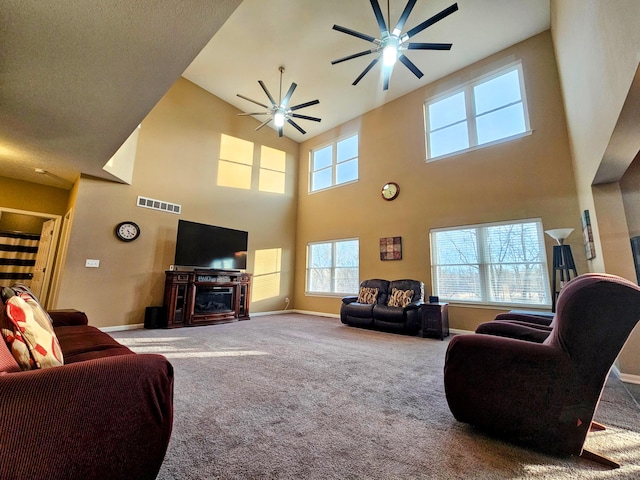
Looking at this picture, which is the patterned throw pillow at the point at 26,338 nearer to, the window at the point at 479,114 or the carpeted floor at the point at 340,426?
the carpeted floor at the point at 340,426

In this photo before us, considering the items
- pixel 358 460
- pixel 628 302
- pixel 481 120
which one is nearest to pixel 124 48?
pixel 358 460

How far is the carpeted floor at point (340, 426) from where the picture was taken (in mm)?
1340

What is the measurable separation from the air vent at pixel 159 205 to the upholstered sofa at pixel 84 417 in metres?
4.84

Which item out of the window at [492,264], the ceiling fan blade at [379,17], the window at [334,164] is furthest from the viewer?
the window at [334,164]

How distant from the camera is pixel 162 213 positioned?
5.62 m

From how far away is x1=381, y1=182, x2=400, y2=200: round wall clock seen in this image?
20.1 feet

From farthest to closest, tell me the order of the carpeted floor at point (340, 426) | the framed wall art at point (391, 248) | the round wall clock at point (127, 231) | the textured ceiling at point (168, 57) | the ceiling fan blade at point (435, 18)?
the framed wall art at point (391, 248), the round wall clock at point (127, 231), the ceiling fan blade at point (435, 18), the textured ceiling at point (168, 57), the carpeted floor at point (340, 426)

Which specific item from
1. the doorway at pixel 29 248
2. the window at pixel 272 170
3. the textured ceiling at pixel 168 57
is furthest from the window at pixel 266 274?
the doorway at pixel 29 248

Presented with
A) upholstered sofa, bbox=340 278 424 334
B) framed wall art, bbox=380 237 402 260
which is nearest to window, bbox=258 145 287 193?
framed wall art, bbox=380 237 402 260

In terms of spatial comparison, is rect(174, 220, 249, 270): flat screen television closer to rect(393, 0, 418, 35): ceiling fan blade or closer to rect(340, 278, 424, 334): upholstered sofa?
rect(340, 278, 424, 334): upholstered sofa

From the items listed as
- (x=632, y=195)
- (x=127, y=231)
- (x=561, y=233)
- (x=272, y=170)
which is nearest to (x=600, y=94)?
(x=632, y=195)

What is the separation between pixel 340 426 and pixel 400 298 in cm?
366

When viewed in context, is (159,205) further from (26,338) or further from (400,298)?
(400,298)

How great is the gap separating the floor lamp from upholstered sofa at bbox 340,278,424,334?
1929mm
